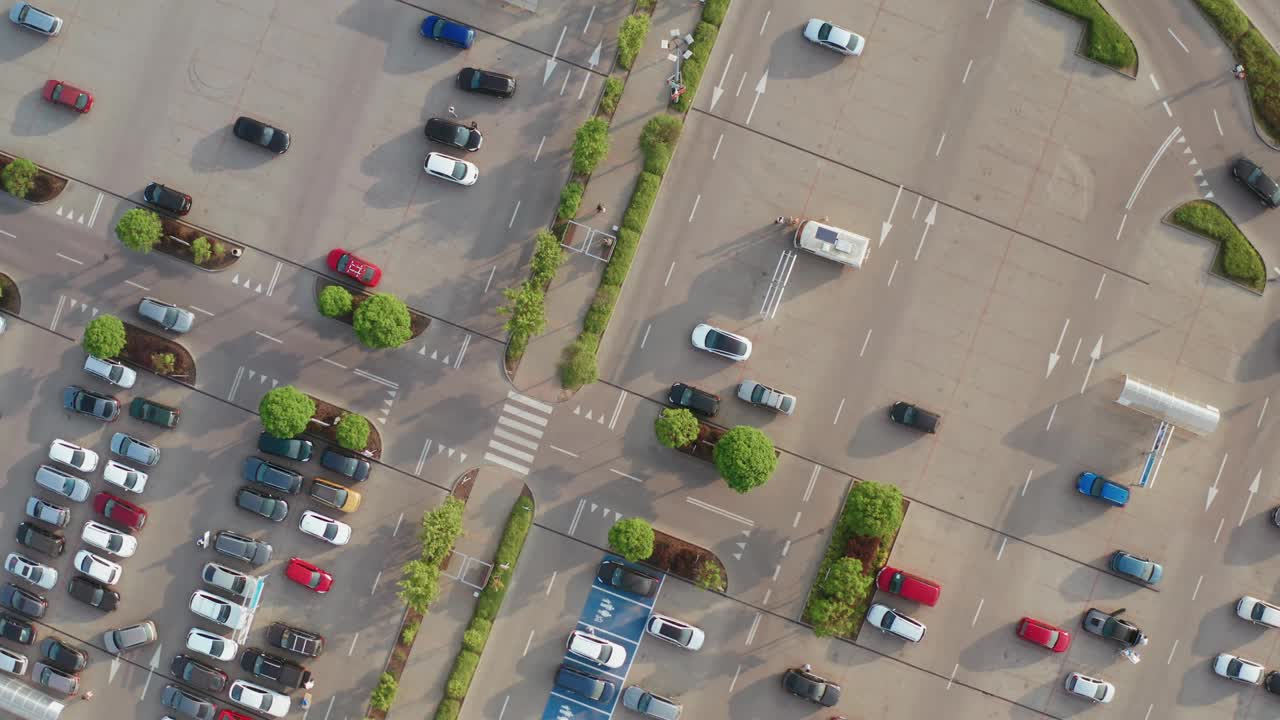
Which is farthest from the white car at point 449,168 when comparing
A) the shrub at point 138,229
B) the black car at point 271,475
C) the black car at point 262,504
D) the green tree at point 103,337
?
the black car at point 262,504

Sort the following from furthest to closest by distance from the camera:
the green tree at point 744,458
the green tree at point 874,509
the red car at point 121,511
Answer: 1. the red car at point 121,511
2. the green tree at point 874,509
3. the green tree at point 744,458

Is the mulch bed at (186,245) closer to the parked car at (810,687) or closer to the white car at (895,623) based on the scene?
the parked car at (810,687)

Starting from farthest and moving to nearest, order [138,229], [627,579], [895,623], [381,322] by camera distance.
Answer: [627,579] < [895,623] < [138,229] < [381,322]

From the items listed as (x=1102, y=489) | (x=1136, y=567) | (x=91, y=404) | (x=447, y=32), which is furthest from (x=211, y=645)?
(x=1136, y=567)

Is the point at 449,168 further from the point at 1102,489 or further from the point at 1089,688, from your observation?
the point at 1089,688

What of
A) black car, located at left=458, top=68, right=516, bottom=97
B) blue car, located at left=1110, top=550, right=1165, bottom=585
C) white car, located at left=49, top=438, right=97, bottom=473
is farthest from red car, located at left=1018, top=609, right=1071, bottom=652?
white car, located at left=49, top=438, right=97, bottom=473
